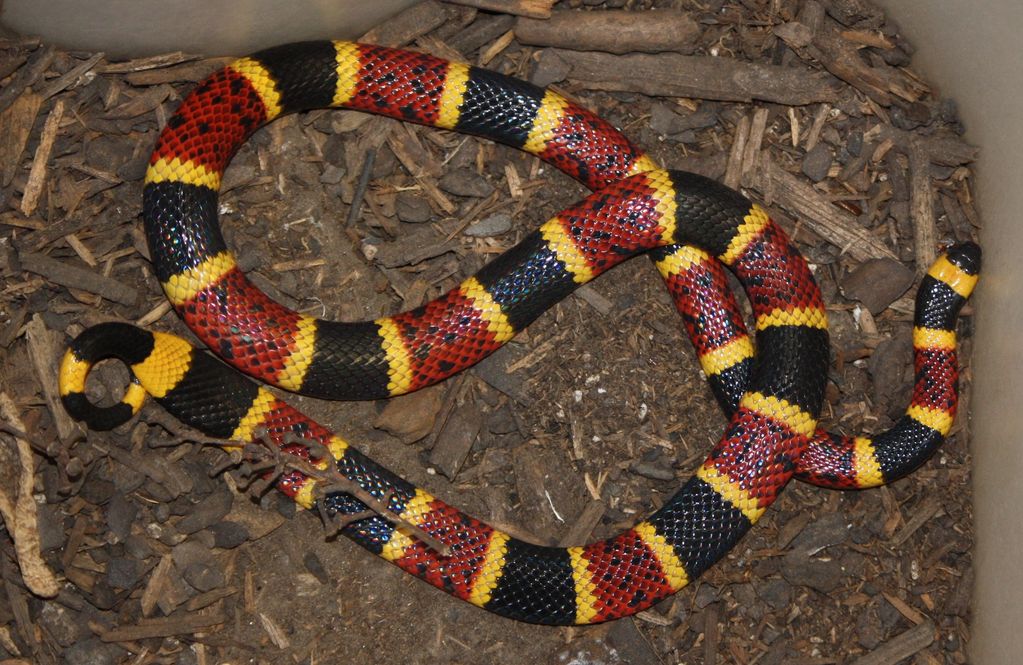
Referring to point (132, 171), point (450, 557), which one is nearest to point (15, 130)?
point (132, 171)

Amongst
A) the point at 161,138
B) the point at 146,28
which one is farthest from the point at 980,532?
the point at 146,28

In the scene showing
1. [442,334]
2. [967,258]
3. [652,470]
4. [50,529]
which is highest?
[967,258]

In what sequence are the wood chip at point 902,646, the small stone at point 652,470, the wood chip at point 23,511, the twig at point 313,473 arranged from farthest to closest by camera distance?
the small stone at point 652,470
the wood chip at point 902,646
the wood chip at point 23,511
the twig at point 313,473

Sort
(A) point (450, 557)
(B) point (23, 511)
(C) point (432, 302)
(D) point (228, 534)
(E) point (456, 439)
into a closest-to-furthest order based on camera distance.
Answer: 1. (B) point (23, 511)
2. (A) point (450, 557)
3. (D) point (228, 534)
4. (C) point (432, 302)
5. (E) point (456, 439)

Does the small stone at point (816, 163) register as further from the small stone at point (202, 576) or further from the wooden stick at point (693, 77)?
the small stone at point (202, 576)

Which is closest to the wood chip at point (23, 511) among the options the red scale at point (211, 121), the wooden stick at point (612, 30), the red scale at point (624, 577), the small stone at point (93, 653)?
the small stone at point (93, 653)

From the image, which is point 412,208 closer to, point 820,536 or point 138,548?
point 138,548
